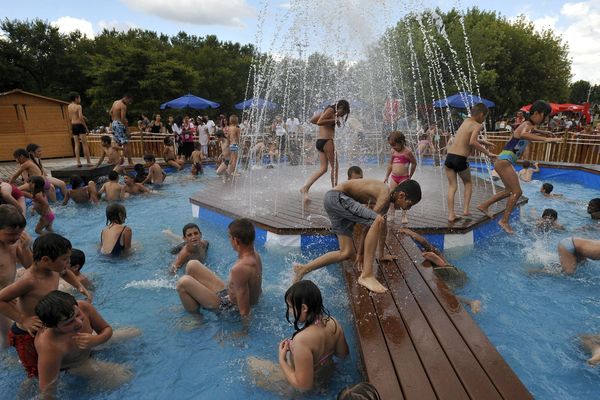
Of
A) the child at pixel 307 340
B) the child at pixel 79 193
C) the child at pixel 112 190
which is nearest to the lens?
the child at pixel 307 340

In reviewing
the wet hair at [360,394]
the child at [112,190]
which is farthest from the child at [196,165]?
the wet hair at [360,394]

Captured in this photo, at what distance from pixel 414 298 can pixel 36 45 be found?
3855 centimetres

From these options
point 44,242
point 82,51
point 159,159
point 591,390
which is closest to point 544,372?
point 591,390

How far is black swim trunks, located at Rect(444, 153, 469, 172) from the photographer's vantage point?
611 centimetres

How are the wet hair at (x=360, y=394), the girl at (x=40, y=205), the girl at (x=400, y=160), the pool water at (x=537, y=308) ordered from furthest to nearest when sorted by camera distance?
the girl at (x=40, y=205), the girl at (x=400, y=160), the pool water at (x=537, y=308), the wet hair at (x=360, y=394)

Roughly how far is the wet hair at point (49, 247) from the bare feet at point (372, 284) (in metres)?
2.79

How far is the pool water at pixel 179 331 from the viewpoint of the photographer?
3.26 meters

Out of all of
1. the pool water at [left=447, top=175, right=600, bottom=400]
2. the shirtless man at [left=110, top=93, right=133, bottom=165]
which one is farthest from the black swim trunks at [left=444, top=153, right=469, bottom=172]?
the shirtless man at [left=110, top=93, right=133, bottom=165]

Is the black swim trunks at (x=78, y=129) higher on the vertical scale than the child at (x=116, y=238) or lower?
higher

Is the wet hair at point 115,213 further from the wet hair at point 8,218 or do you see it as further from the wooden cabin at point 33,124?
the wooden cabin at point 33,124

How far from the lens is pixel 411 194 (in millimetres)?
3555

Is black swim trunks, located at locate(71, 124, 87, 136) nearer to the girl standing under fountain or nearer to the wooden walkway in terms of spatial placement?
the girl standing under fountain

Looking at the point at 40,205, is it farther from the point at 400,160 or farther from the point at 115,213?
the point at 400,160

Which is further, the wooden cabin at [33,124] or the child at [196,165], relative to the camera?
the wooden cabin at [33,124]
